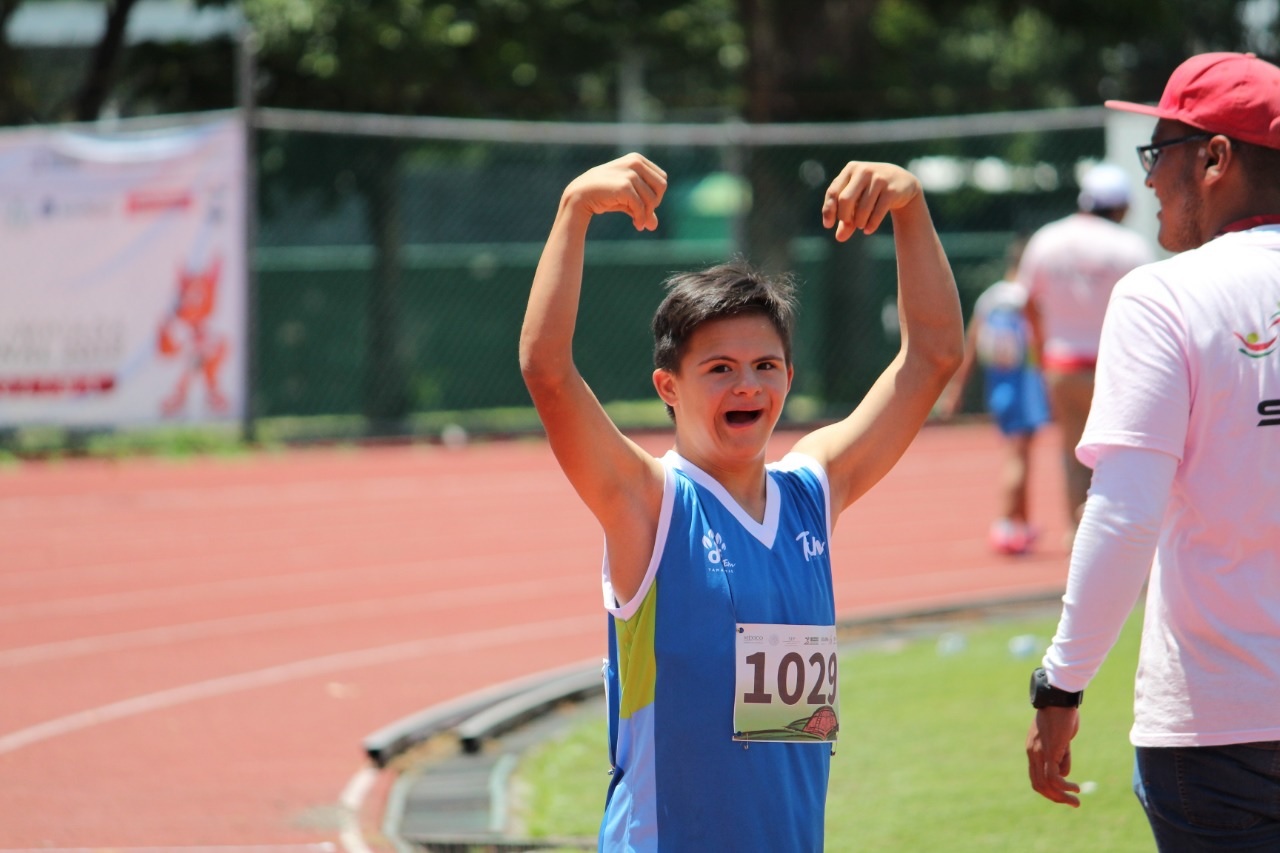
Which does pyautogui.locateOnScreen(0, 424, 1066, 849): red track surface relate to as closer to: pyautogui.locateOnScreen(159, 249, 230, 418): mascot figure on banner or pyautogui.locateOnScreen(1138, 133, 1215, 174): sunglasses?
pyautogui.locateOnScreen(159, 249, 230, 418): mascot figure on banner

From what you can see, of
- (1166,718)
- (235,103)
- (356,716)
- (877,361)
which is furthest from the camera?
(877,361)

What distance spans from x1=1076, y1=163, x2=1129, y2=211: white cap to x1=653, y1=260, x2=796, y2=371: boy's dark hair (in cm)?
661

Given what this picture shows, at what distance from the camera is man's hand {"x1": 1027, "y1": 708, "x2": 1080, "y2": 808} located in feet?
9.62

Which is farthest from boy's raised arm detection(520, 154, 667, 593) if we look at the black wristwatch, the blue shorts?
the blue shorts

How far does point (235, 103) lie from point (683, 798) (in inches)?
733

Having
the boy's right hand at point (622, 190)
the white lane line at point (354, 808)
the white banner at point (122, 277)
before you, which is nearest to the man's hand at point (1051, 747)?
the boy's right hand at point (622, 190)

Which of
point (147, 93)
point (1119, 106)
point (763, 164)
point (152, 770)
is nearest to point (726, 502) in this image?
point (1119, 106)

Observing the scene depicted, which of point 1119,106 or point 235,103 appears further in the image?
point 235,103

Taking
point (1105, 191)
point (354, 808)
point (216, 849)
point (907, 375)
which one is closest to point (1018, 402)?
point (1105, 191)

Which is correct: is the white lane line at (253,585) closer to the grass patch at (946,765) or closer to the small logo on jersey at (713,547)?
the grass patch at (946,765)

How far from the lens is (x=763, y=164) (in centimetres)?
2041

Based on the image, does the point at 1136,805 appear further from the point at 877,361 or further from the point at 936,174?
the point at 936,174

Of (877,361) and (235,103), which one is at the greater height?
(235,103)

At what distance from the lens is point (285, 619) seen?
952 centimetres
